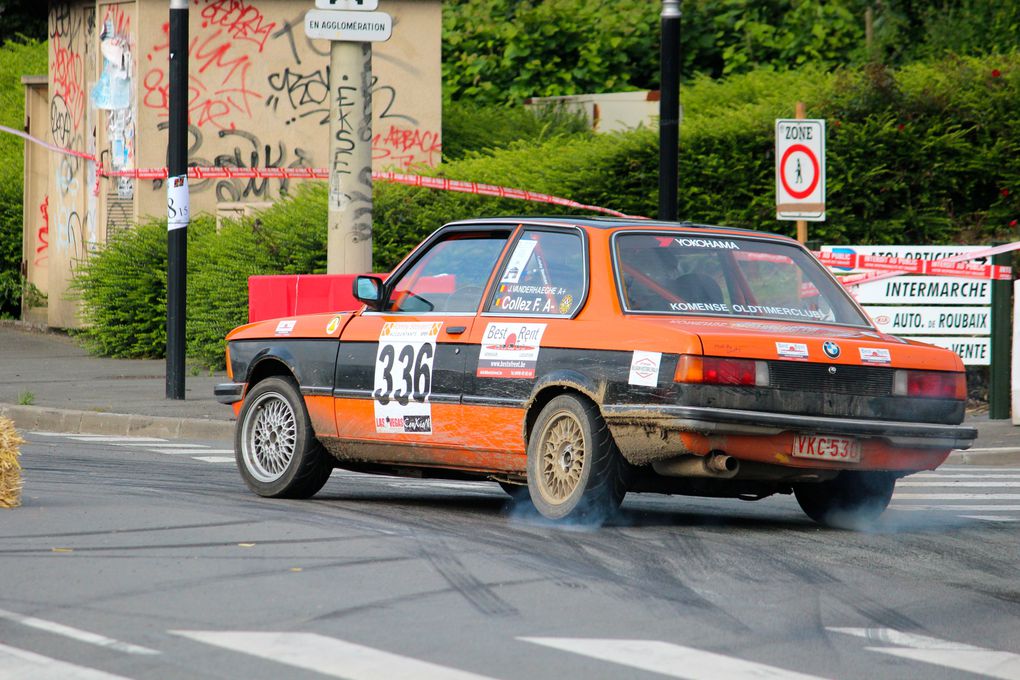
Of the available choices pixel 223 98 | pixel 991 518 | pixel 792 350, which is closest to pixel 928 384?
pixel 792 350

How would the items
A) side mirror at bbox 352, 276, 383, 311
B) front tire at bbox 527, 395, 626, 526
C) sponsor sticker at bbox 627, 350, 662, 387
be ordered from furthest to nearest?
1. side mirror at bbox 352, 276, 383, 311
2. front tire at bbox 527, 395, 626, 526
3. sponsor sticker at bbox 627, 350, 662, 387

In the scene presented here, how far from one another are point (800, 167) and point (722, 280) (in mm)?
6205

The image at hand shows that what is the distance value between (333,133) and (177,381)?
283cm

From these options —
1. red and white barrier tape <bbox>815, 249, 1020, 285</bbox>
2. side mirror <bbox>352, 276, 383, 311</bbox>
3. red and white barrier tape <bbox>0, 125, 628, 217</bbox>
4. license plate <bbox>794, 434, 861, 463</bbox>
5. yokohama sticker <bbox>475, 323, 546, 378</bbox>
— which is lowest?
license plate <bbox>794, 434, 861, 463</bbox>

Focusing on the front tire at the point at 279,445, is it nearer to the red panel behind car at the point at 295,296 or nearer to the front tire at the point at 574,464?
the front tire at the point at 574,464

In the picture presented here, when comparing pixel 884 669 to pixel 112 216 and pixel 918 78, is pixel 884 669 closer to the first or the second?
pixel 918 78

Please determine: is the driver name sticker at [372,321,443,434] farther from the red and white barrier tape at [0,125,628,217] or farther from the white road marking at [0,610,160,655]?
the red and white barrier tape at [0,125,628,217]

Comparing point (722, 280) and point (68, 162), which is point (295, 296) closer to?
point (68, 162)

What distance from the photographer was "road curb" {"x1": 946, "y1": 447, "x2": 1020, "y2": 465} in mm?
13719

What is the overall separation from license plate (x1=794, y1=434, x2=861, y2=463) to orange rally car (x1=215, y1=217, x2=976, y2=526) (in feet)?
0.03

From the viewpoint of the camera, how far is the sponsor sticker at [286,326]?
10.4 m

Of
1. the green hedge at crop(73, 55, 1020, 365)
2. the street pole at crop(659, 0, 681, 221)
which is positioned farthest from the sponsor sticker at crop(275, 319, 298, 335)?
the green hedge at crop(73, 55, 1020, 365)

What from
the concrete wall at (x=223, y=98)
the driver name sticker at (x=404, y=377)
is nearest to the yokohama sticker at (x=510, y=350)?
the driver name sticker at (x=404, y=377)

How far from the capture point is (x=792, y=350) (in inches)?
334
